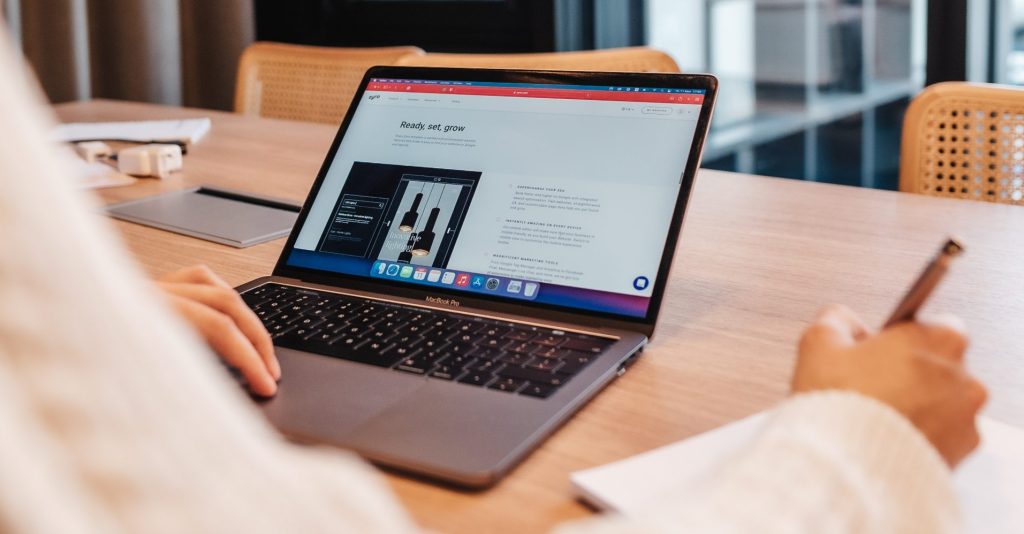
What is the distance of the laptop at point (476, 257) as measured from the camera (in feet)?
2.28

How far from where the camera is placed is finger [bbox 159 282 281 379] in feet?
2.42

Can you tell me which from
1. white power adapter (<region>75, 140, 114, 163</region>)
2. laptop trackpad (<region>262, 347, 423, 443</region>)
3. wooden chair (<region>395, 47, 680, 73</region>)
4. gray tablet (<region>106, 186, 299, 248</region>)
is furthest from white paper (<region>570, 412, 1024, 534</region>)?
white power adapter (<region>75, 140, 114, 163</region>)

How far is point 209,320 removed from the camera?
0.71 metres

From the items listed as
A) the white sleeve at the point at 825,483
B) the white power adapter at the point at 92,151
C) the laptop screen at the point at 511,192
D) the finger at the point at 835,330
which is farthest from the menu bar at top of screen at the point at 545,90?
the white power adapter at the point at 92,151

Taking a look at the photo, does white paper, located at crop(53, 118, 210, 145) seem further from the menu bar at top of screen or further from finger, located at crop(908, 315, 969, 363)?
finger, located at crop(908, 315, 969, 363)

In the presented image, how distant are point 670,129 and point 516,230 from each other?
0.52 ft

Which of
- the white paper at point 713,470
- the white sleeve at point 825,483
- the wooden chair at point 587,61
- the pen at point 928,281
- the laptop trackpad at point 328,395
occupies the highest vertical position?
the wooden chair at point 587,61

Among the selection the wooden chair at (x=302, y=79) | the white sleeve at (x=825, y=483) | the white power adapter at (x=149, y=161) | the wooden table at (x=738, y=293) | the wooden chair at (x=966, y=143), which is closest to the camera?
the white sleeve at (x=825, y=483)

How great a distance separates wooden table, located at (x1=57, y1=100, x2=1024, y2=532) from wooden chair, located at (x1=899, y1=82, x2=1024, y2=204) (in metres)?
0.20

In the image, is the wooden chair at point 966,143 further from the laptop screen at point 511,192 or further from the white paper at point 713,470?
the white paper at point 713,470

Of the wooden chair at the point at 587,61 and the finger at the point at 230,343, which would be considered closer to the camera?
the finger at the point at 230,343

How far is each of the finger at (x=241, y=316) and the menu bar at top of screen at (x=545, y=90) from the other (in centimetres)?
35

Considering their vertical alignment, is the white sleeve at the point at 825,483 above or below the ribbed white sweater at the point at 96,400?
below

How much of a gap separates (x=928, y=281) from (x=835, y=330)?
6cm
